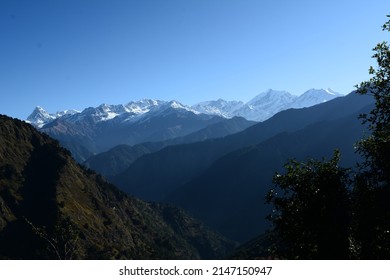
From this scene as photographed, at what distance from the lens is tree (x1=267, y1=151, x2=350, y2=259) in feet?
96.0

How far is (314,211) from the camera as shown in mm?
30344

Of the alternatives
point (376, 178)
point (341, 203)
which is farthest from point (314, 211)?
point (376, 178)

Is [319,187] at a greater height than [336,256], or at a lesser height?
greater

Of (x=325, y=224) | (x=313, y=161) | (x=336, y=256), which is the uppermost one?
(x=313, y=161)

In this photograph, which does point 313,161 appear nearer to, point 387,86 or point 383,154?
point 383,154

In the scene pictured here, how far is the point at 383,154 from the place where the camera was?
3062 centimetres

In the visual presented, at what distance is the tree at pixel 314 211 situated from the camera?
96.0ft

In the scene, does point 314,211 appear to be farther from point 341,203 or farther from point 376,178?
point 376,178
